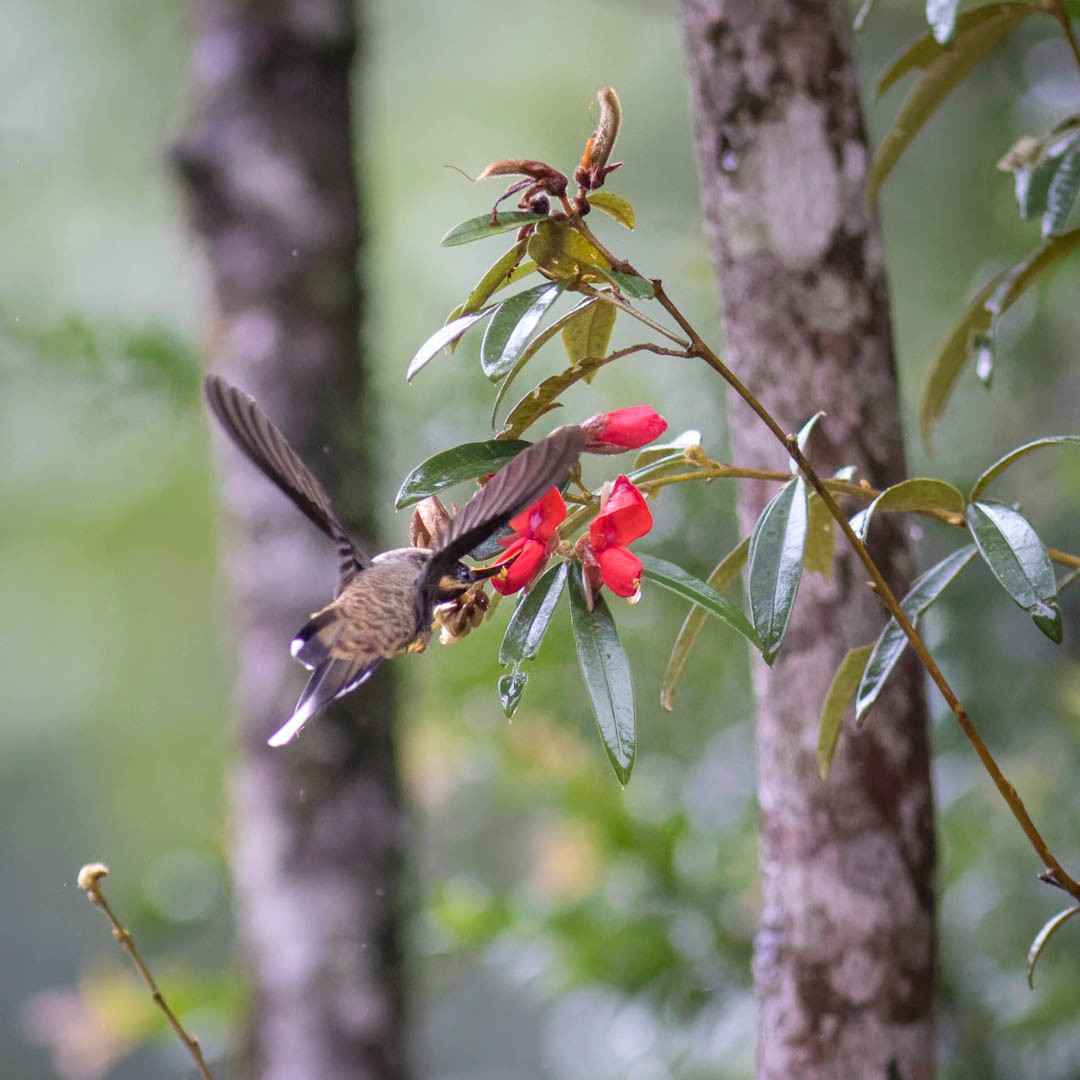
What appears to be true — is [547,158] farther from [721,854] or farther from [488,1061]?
[488,1061]

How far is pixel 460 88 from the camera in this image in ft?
8.80

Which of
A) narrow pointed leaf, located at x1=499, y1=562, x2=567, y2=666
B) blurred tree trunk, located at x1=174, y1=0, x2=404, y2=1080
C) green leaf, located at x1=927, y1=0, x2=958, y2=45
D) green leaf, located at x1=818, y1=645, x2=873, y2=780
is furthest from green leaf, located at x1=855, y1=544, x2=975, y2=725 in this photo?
blurred tree trunk, located at x1=174, y1=0, x2=404, y2=1080

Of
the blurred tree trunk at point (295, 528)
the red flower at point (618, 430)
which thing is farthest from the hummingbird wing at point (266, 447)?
the blurred tree trunk at point (295, 528)

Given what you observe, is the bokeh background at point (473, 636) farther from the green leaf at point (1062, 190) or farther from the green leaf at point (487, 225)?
the green leaf at point (487, 225)

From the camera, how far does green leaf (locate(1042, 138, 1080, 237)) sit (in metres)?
0.61

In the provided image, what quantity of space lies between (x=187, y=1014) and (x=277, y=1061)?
291mm

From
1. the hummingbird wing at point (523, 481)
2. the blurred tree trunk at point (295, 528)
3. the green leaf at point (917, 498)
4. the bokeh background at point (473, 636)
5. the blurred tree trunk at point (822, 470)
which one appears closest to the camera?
the hummingbird wing at point (523, 481)

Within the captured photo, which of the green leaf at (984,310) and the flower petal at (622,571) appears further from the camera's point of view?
the green leaf at (984,310)

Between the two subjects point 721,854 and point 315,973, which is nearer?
point 315,973

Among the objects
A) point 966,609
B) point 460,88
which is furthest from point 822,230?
point 460,88

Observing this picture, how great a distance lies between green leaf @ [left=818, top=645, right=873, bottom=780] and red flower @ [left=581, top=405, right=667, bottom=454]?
16 centimetres

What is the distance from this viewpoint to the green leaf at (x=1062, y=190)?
61cm

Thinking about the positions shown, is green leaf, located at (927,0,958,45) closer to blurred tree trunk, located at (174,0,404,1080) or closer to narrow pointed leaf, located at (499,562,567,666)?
narrow pointed leaf, located at (499,562,567,666)

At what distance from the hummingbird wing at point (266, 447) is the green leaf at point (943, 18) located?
35 centimetres
